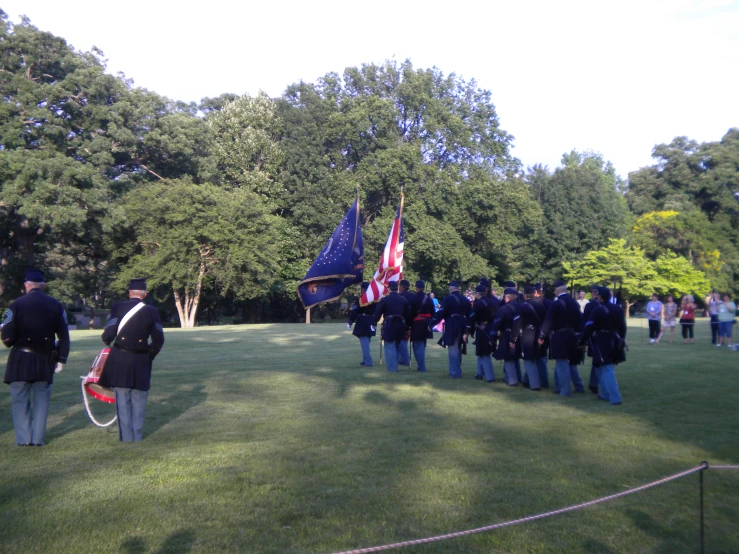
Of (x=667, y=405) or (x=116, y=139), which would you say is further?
(x=116, y=139)

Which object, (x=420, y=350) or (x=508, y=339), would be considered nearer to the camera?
(x=508, y=339)

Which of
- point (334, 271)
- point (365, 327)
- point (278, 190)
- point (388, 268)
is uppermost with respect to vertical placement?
point (278, 190)

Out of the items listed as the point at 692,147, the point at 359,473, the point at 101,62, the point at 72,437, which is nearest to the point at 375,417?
the point at 359,473

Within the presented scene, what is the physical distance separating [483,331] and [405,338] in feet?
7.83

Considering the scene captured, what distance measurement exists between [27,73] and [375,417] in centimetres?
4045

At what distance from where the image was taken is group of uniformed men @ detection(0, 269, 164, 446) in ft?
28.5

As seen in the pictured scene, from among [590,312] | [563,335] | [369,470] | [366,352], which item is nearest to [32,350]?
[369,470]

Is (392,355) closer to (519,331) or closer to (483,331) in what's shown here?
(483,331)

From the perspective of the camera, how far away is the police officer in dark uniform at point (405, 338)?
17.1 m

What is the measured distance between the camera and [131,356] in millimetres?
8938

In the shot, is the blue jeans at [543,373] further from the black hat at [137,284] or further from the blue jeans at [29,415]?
the blue jeans at [29,415]

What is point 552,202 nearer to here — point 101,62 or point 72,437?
point 101,62

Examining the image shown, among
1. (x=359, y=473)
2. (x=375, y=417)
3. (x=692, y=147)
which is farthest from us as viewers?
(x=692, y=147)

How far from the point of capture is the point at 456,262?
55.7 meters
